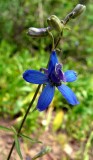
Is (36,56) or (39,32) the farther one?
(36,56)

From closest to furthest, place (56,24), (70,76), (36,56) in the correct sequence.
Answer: (56,24) → (70,76) → (36,56)

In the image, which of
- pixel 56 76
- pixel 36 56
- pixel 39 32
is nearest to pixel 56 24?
pixel 39 32

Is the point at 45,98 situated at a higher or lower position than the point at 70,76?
lower

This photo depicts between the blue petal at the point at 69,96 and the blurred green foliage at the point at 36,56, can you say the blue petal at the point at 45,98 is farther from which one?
the blurred green foliage at the point at 36,56

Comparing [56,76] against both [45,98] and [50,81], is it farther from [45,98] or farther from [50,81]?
[45,98]

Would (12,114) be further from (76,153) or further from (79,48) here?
(79,48)

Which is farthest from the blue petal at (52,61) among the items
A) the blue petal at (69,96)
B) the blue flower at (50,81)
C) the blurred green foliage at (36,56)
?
the blurred green foliage at (36,56)

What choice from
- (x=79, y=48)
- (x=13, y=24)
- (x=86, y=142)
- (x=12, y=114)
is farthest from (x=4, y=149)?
(x=79, y=48)

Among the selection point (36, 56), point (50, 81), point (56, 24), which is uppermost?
point (36, 56)
